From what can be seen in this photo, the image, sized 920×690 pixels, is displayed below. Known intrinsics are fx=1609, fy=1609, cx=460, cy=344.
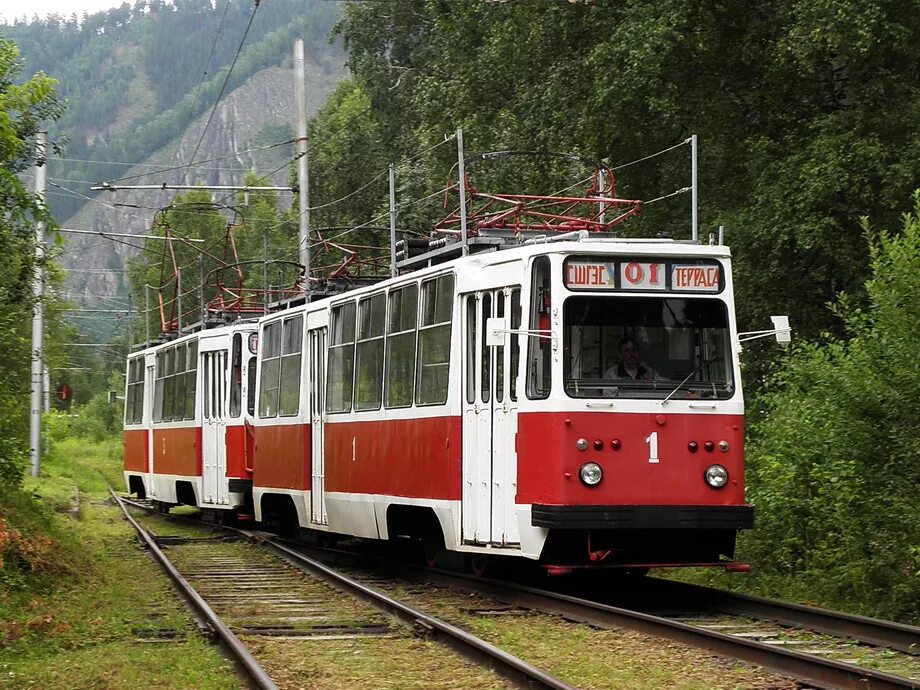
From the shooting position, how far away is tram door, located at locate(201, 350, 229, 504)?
2556 cm

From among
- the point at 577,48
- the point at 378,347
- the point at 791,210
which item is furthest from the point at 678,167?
the point at 378,347

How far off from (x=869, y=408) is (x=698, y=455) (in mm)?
1449

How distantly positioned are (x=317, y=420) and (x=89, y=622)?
708 cm

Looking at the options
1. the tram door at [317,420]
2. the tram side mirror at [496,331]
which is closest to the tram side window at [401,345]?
the tram side mirror at [496,331]

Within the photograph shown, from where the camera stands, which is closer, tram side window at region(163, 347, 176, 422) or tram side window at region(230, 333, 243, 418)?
tram side window at region(230, 333, 243, 418)

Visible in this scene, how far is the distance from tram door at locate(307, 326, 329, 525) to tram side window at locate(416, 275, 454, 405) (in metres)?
3.64

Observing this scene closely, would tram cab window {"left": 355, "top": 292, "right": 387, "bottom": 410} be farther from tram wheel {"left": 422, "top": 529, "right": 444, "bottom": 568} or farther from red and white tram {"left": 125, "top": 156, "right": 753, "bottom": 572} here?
tram wheel {"left": 422, "top": 529, "right": 444, "bottom": 568}

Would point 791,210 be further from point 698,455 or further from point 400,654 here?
point 400,654

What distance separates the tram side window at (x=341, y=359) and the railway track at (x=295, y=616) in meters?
1.83

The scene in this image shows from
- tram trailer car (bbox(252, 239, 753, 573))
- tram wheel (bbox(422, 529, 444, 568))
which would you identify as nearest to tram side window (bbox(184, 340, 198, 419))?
tram wheel (bbox(422, 529, 444, 568))

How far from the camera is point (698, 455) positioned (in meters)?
12.9

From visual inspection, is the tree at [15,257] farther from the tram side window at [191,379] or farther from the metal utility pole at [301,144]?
the metal utility pole at [301,144]

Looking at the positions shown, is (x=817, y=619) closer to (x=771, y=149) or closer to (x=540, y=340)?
(x=540, y=340)

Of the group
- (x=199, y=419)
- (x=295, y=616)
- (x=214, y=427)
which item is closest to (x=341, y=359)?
(x=295, y=616)
